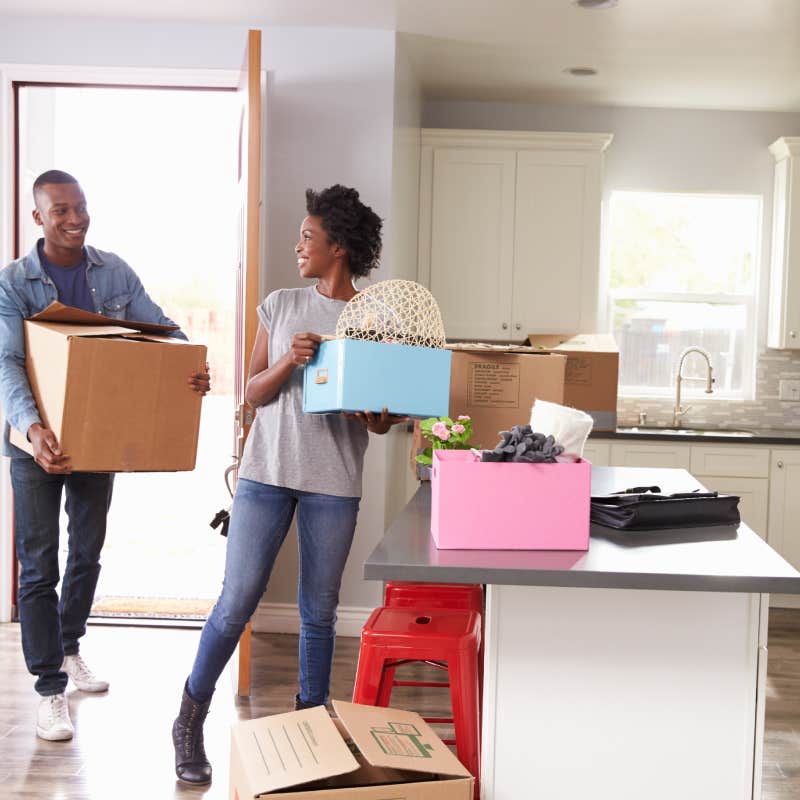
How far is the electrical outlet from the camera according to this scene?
5.33 metres

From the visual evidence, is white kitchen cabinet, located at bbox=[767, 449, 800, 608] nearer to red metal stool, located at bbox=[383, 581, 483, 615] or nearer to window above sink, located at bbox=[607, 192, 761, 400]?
window above sink, located at bbox=[607, 192, 761, 400]

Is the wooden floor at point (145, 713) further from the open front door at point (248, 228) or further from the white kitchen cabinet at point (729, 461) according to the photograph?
the white kitchen cabinet at point (729, 461)

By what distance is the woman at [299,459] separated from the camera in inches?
98.7

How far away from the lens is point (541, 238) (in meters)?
5.10

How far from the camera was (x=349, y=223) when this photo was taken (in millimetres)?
2533

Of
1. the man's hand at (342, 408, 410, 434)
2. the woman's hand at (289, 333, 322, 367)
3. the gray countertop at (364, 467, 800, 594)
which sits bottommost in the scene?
the gray countertop at (364, 467, 800, 594)

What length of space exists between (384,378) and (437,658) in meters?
0.60

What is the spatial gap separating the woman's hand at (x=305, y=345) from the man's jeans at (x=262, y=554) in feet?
1.32

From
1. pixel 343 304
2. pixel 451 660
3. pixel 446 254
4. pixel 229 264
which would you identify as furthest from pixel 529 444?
pixel 229 264

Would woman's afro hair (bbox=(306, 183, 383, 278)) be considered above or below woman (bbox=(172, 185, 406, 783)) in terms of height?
above

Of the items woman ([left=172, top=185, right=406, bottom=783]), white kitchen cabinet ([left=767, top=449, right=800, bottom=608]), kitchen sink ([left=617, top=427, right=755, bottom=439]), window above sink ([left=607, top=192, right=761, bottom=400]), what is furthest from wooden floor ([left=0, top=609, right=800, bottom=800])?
window above sink ([left=607, top=192, right=761, bottom=400])

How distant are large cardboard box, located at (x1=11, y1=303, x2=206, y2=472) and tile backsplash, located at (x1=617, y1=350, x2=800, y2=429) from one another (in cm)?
318

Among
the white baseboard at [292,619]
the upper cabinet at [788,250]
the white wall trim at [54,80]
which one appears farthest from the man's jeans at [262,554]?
the upper cabinet at [788,250]

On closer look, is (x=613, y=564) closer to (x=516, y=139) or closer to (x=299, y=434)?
(x=299, y=434)
